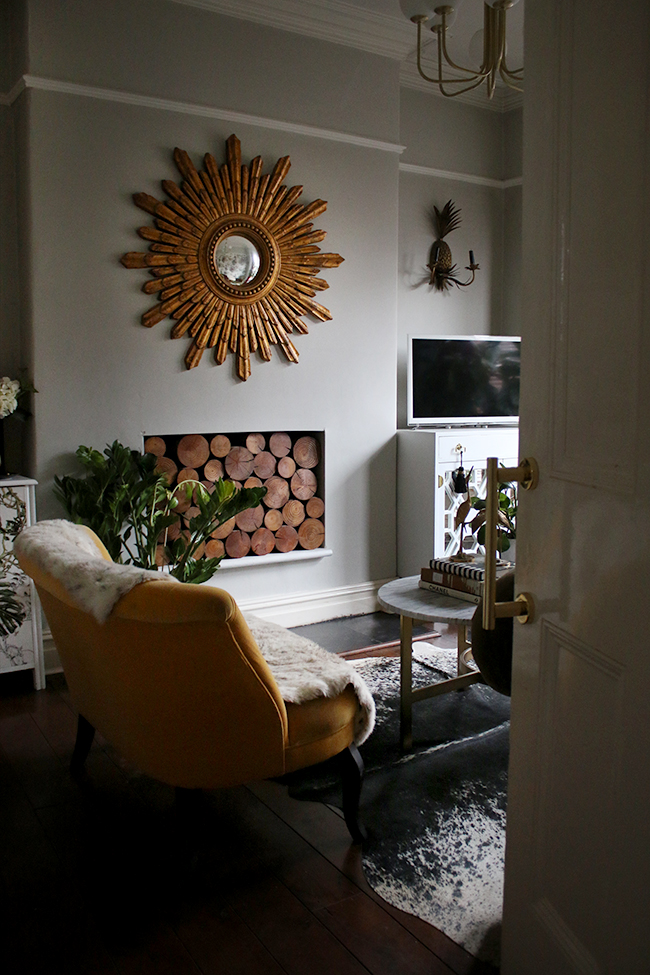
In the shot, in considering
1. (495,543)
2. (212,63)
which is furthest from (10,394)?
(495,543)

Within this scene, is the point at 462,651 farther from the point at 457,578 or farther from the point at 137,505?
the point at 137,505

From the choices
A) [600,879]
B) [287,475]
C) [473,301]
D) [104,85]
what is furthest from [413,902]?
[473,301]

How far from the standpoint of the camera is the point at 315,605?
4148 millimetres

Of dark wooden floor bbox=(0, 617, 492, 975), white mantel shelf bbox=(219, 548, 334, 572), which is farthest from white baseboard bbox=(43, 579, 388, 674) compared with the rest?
dark wooden floor bbox=(0, 617, 492, 975)

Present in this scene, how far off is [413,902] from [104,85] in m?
3.21

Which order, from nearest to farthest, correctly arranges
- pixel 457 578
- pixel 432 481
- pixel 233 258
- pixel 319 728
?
pixel 319 728, pixel 457 578, pixel 233 258, pixel 432 481

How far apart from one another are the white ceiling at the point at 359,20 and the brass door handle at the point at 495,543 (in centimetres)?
303

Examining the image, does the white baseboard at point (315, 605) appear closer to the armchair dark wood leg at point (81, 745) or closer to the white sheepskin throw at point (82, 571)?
the armchair dark wood leg at point (81, 745)

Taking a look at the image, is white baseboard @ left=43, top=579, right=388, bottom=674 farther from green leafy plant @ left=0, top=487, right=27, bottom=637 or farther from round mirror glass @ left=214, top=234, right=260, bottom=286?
round mirror glass @ left=214, top=234, right=260, bottom=286

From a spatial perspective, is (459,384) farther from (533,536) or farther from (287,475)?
(533,536)

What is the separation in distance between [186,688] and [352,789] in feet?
2.02

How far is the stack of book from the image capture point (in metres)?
2.71

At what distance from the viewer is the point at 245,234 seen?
377 cm

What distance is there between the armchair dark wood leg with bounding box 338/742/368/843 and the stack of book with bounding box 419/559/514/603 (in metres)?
0.77
